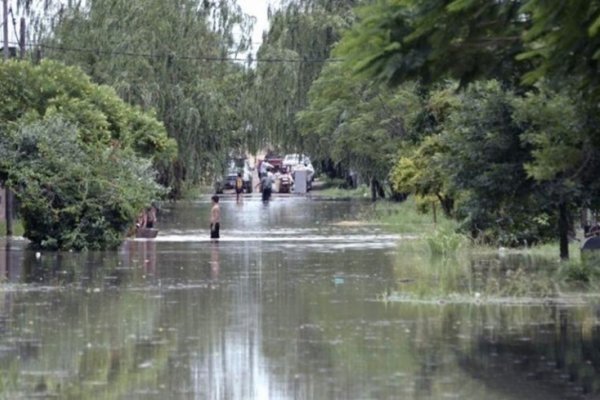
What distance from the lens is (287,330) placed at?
63.2 feet

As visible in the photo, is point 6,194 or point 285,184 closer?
point 6,194

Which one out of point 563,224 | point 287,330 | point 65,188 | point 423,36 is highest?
point 423,36

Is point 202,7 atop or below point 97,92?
atop

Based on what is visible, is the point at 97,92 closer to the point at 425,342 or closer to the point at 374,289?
the point at 374,289

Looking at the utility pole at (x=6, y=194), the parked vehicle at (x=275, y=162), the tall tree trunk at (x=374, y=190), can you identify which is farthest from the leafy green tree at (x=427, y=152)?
the parked vehicle at (x=275, y=162)

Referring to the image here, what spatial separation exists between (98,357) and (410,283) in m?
10.2

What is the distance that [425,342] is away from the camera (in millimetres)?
17750

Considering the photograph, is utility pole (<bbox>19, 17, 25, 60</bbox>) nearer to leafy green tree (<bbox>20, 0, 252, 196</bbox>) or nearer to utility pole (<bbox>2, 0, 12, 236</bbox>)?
utility pole (<bbox>2, 0, 12, 236</bbox>)

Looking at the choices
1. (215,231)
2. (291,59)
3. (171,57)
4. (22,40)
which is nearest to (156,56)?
(171,57)

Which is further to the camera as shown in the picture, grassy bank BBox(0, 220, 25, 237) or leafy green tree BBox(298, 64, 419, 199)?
leafy green tree BBox(298, 64, 419, 199)

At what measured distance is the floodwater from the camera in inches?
575

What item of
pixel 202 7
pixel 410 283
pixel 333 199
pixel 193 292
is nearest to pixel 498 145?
pixel 410 283

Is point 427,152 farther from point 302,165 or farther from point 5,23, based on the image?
point 302,165

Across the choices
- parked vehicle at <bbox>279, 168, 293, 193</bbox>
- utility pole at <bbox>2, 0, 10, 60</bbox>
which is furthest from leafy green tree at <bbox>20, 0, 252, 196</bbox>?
parked vehicle at <bbox>279, 168, 293, 193</bbox>
